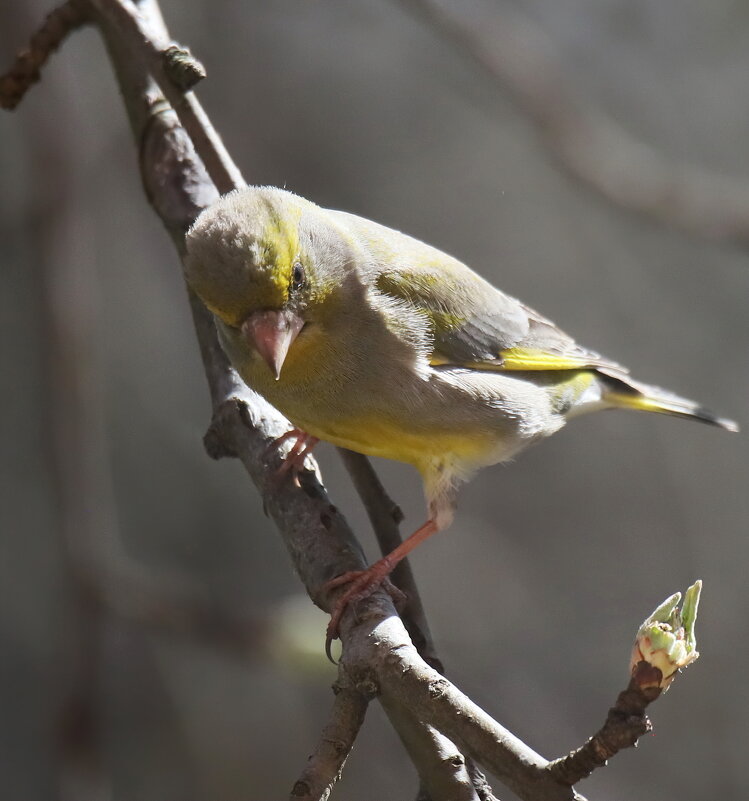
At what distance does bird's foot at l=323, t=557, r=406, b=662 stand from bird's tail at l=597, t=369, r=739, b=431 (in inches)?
66.1

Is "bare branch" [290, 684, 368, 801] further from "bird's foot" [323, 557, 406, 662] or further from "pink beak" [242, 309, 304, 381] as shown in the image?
"pink beak" [242, 309, 304, 381]

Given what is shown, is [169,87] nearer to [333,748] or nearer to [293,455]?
[293,455]

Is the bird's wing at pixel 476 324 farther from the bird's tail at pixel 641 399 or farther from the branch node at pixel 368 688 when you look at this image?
the branch node at pixel 368 688

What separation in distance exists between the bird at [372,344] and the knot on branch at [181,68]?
32 centimetres

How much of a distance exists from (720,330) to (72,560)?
4.68 m

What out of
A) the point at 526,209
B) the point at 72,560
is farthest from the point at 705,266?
the point at 72,560

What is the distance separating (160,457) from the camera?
552 centimetres

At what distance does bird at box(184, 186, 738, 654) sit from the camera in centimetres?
224

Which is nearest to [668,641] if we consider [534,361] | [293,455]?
[293,455]

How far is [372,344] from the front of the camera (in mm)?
2648

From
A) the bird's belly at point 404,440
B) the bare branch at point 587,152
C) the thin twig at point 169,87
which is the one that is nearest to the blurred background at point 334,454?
the bare branch at point 587,152

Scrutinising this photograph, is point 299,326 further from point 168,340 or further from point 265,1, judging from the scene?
point 265,1

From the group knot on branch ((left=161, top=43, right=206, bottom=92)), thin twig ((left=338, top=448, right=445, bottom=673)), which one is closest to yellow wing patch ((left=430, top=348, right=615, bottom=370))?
thin twig ((left=338, top=448, right=445, bottom=673))

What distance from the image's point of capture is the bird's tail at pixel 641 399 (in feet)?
11.9
